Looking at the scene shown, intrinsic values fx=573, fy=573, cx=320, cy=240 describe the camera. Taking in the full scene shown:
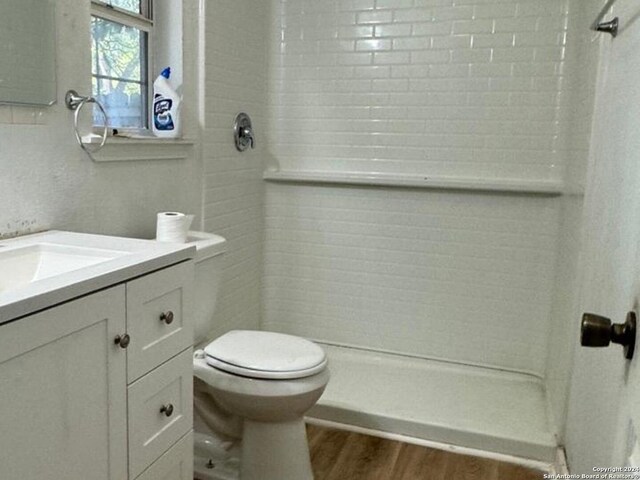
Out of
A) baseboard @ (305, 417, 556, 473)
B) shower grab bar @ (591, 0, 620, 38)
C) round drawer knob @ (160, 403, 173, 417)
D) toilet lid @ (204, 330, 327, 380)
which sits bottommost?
baseboard @ (305, 417, 556, 473)

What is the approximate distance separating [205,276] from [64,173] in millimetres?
514

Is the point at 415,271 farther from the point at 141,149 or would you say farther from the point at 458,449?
the point at 141,149

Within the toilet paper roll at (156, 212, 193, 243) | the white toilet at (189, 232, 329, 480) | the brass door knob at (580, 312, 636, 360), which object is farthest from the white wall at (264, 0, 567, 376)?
the brass door knob at (580, 312, 636, 360)

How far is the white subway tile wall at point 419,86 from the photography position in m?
2.53

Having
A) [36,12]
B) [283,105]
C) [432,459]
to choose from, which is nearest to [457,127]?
[283,105]

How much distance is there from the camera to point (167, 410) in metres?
1.35

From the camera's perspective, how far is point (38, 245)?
53.7 inches

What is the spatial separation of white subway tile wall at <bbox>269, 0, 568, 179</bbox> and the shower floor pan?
95 centimetres

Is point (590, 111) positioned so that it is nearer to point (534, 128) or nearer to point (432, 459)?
point (534, 128)

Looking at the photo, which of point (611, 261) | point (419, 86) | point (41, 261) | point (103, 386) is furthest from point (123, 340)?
point (419, 86)

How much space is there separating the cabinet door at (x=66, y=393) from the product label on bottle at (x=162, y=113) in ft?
3.41

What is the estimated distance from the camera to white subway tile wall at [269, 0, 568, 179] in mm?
2531

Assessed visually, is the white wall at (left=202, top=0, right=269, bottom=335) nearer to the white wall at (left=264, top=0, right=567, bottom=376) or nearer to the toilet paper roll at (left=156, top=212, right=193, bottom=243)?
the white wall at (left=264, top=0, right=567, bottom=376)

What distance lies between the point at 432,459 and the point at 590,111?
136 cm
